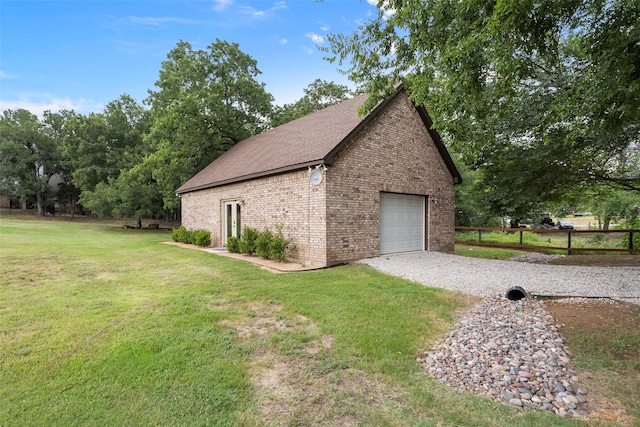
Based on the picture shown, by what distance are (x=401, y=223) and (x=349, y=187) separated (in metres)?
2.89

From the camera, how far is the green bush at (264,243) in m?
9.82

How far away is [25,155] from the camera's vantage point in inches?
1320

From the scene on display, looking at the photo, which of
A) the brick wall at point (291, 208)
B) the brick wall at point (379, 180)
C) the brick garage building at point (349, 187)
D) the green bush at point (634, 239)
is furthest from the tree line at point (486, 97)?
the brick wall at point (291, 208)

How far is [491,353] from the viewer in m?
3.48

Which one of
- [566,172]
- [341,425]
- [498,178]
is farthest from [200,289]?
[566,172]

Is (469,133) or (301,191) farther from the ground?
(469,133)

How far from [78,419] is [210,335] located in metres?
1.59

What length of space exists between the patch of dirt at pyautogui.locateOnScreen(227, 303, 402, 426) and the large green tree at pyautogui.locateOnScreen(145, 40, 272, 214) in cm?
1726

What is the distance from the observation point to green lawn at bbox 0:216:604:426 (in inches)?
96.6

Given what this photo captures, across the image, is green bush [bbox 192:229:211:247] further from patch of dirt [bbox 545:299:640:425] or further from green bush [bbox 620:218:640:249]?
green bush [bbox 620:218:640:249]

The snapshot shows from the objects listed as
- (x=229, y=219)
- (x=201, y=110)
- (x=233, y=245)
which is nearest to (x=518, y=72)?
(x=233, y=245)

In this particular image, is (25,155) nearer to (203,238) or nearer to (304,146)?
(203,238)

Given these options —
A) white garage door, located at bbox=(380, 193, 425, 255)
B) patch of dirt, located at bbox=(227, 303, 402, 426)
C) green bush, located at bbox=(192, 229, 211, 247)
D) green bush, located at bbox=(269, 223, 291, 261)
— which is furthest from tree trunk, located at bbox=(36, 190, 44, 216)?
patch of dirt, located at bbox=(227, 303, 402, 426)

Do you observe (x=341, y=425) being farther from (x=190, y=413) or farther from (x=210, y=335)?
(x=210, y=335)
